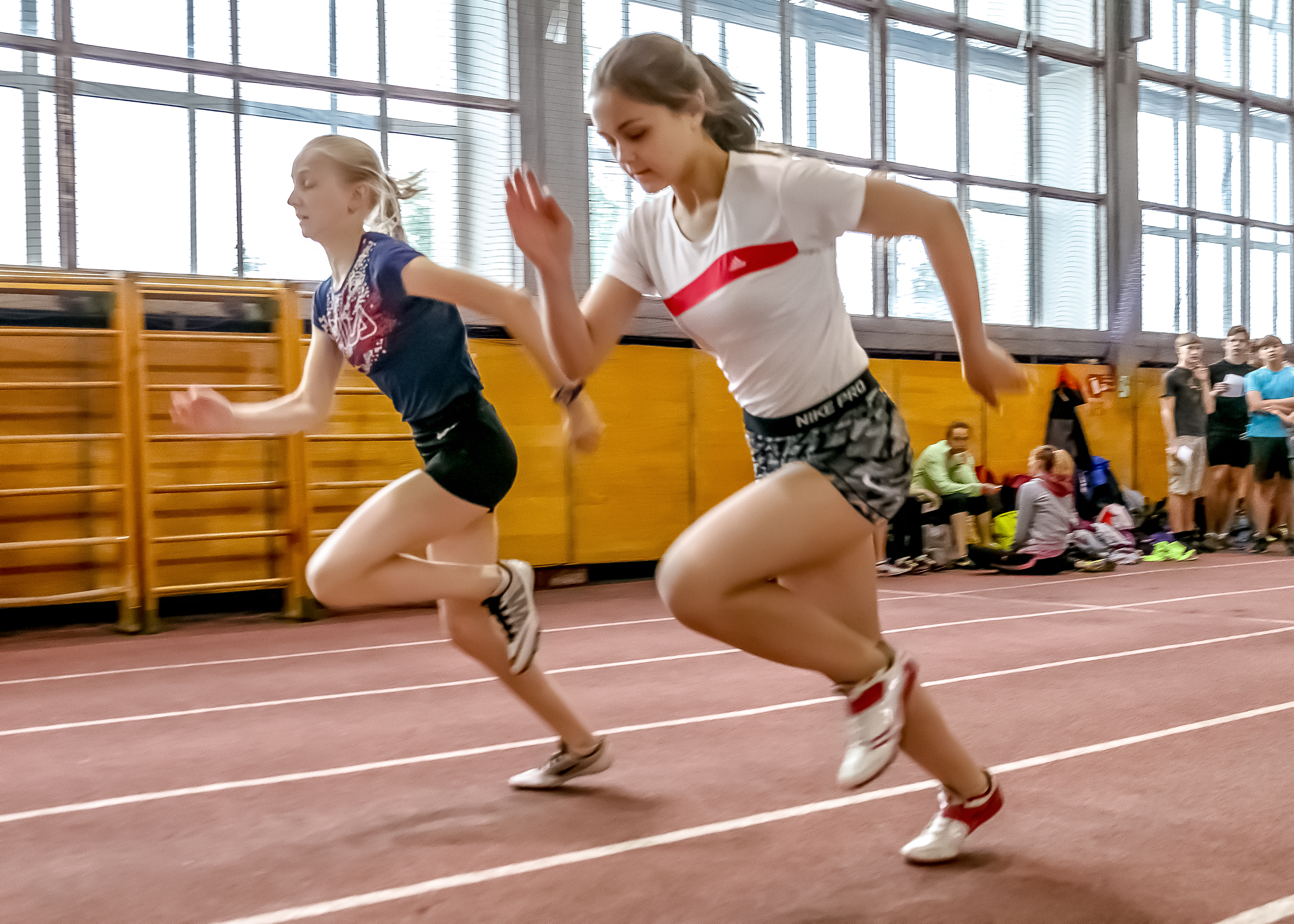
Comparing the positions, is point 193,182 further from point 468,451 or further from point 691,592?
point 691,592

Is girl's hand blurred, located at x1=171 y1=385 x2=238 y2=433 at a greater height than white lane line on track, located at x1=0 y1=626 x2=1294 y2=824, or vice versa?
girl's hand blurred, located at x1=171 y1=385 x2=238 y2=433

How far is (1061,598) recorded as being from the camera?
296 inches

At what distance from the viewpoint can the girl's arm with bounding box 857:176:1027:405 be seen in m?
2.23

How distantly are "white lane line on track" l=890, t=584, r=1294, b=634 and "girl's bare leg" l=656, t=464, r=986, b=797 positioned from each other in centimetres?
393

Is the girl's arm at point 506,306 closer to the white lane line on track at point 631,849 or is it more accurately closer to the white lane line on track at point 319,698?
the white lane line on track at point 631,849

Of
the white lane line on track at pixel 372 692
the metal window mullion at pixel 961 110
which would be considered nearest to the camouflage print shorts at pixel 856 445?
the white lane line on track at pixel 372 692

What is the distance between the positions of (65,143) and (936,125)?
7.97m

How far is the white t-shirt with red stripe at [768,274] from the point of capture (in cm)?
222

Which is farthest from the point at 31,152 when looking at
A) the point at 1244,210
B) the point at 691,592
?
the point at 1244,210

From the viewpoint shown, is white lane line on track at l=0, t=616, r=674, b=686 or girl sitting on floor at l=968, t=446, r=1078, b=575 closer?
white lane line on track at l=0, t=616, r=674, b=686

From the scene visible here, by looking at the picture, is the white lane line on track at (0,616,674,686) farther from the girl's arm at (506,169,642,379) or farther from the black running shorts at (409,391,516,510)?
the girl's arm at (506,169,642,379)

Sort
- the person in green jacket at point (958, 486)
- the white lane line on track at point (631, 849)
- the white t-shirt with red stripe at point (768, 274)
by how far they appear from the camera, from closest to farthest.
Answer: the white t-shirt with red stripe at point (768, 274) → the white lane line on track at point (631, 849) → the person in green jacket at point (958, 486)

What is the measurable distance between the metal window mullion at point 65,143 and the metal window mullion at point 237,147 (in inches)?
36.6

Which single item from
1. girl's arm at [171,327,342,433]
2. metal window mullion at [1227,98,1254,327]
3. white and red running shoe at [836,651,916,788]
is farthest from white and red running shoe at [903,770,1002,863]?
metal window mullion at [1227,98,1254,327]
